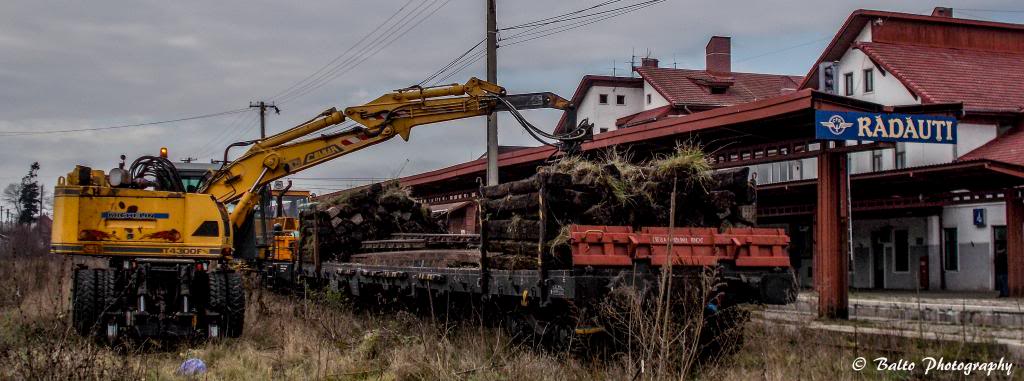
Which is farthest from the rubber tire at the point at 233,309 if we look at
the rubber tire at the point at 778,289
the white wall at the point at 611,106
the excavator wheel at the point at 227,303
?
the white wall at the point at 611,106

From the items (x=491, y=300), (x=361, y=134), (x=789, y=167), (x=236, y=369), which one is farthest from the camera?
(x=789, y=167)

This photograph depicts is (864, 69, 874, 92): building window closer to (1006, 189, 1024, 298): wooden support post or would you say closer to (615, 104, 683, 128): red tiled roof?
(1006, 189, 1024, 298): wooden support post

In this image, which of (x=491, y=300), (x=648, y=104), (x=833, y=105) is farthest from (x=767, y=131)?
(x=648, y=104)

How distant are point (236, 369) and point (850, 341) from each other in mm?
7113

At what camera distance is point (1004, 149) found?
33500 mm

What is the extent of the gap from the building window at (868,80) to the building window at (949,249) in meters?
7.59

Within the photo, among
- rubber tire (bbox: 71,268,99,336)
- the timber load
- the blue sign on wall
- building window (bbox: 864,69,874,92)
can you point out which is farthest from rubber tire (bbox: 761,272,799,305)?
building window (bbox: 864,69,874,92)

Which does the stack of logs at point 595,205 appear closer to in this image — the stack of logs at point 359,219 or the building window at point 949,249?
the stack of logs at point 359,219

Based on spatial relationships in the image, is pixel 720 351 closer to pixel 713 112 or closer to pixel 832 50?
pixel 713 112

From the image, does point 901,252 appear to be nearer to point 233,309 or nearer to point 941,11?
point 941,11

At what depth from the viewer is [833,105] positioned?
62.7ft

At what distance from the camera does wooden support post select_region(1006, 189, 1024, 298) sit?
27.2 m

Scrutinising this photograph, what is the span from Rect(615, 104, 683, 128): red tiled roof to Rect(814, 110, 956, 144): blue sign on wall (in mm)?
30884

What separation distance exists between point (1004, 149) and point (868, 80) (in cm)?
737
